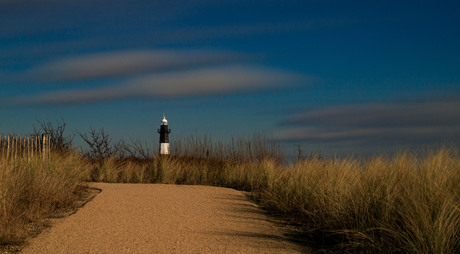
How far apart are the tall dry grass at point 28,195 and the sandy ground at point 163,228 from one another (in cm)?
34

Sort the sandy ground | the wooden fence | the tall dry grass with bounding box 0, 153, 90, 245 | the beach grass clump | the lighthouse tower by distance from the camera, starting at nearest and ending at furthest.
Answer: the beach grass clump < the sandy ground < the tall dry grass with bounding box 0, 153, 90, 245 < the wooden fence < the lighthouse tower

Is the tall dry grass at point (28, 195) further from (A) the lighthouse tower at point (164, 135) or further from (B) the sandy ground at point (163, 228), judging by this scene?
(A) the lighthouse tower at point (164, 135)

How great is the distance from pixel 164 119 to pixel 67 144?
976 centimetres

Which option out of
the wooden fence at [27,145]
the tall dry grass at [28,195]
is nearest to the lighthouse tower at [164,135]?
the wooden fence at [27,145]

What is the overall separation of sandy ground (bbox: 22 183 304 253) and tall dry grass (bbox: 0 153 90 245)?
340 mm

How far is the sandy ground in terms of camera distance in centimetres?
490

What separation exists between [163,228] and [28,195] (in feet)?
8.58

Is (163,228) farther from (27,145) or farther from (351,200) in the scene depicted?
(27,145)

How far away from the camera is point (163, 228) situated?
5.88 meters

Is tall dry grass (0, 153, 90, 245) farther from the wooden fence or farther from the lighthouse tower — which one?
the lighthouse tower

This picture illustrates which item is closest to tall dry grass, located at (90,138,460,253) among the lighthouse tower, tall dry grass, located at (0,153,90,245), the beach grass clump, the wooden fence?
the beach grass clump

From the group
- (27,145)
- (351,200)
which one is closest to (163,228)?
(351,200)

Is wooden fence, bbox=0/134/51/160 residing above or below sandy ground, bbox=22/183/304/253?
above

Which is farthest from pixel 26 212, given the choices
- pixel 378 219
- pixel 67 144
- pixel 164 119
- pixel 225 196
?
pixel 164 119
